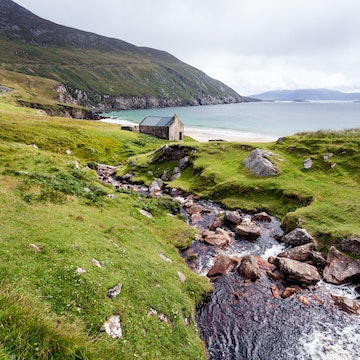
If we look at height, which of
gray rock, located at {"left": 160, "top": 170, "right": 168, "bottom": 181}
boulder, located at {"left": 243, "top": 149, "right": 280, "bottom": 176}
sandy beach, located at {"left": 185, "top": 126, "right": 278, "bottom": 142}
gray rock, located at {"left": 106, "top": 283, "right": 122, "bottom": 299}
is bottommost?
gray rock, located at {"left": 160, "top": 170, "right": 168, "bottom": 181}

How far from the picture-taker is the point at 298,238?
2884cm

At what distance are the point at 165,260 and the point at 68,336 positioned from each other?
16.9 meters

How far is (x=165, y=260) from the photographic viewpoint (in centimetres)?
2331

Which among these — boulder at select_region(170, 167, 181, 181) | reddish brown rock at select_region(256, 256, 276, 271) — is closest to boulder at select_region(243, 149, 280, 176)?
boulder at select_region(170, 167, 181, 181)

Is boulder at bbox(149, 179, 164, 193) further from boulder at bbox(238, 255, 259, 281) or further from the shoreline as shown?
the shoreline

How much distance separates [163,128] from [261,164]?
55928 millimetres

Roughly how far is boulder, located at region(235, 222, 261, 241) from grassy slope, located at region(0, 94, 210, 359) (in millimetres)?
6020

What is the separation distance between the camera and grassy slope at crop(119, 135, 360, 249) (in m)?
31.4

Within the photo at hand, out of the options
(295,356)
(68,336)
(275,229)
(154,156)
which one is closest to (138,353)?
(68,336)

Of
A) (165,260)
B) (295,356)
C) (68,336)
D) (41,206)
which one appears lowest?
(295,356)

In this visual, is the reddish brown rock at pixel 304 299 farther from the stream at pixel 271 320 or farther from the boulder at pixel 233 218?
the boulder at pixel 233 218

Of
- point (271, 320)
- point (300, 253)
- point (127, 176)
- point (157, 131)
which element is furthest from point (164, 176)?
point (157, 131)

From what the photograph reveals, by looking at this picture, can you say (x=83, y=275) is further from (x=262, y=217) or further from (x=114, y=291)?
(x=262, y=217)

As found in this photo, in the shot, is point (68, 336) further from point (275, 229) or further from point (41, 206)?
point (275, 229)
